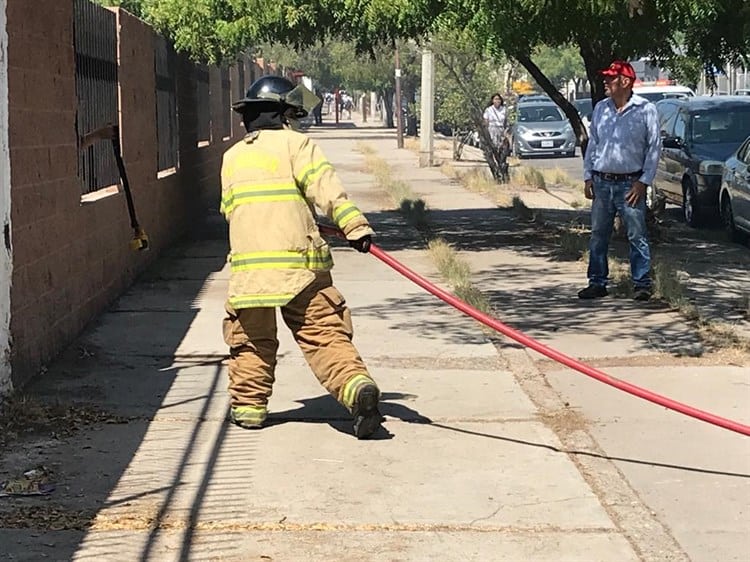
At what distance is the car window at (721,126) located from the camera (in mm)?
17922

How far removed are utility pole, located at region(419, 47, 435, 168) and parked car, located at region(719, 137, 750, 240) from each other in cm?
1384

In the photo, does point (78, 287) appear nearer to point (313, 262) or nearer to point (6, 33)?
point (6, 33)

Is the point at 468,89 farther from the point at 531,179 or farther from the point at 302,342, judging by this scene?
the point at 302,342

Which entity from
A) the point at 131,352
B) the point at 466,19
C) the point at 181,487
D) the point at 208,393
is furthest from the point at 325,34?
the point at 181,487

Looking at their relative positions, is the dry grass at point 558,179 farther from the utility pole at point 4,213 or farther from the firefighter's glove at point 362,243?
the firefighter's glove at point 362,243

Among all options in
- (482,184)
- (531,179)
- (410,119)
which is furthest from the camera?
(410,119)

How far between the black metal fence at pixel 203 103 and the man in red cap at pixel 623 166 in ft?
27.3

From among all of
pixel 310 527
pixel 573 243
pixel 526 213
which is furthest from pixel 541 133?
pixel 310 527

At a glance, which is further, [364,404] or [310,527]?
[364,404]

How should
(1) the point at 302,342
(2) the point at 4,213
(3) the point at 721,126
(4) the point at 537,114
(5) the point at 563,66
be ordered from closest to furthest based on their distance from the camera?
1. (1) the point at 302,342
2. (2) the point at 4,213
3. (3) the point at 721,126
4. (4) the point at 537,114
5. (5) the point at 563,66

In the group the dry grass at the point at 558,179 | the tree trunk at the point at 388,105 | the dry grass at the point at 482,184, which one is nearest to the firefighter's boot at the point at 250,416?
the dry grass at the point at 482,184

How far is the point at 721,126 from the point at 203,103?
23.2 feet

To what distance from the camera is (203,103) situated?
62.4ft

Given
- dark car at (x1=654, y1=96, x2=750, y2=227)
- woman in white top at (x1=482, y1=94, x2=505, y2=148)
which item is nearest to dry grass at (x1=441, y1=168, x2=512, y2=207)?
woman in white top at (x1=482, y1=94, x2=505, y2=148)
